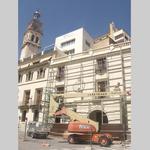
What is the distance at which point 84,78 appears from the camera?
553 centimetres

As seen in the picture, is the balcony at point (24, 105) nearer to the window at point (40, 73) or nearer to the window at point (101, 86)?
the window at point (40, 73)

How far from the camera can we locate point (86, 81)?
5438mm

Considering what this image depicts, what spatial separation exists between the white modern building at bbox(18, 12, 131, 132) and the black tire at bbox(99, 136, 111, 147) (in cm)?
41

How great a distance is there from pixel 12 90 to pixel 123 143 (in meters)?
1.74

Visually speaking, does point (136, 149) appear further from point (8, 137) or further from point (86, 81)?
point (86, 81)

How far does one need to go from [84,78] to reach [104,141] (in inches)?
60.5

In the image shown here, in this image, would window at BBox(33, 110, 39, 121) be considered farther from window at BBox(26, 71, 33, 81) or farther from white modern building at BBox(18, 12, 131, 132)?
window at BBox(26, 71, 33, 81)

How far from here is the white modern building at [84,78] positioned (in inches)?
192

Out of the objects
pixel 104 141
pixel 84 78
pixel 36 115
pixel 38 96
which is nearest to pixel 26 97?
pixel 38 96

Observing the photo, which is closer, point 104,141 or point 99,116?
point 104,141

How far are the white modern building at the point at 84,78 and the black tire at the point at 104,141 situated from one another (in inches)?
16.3

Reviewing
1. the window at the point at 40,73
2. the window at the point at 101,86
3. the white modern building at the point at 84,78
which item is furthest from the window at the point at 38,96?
the window at the point at 101,86

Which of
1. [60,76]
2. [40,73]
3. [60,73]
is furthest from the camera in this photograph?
[40,73]

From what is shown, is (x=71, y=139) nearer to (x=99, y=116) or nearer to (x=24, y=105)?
(x=99, y=116)
